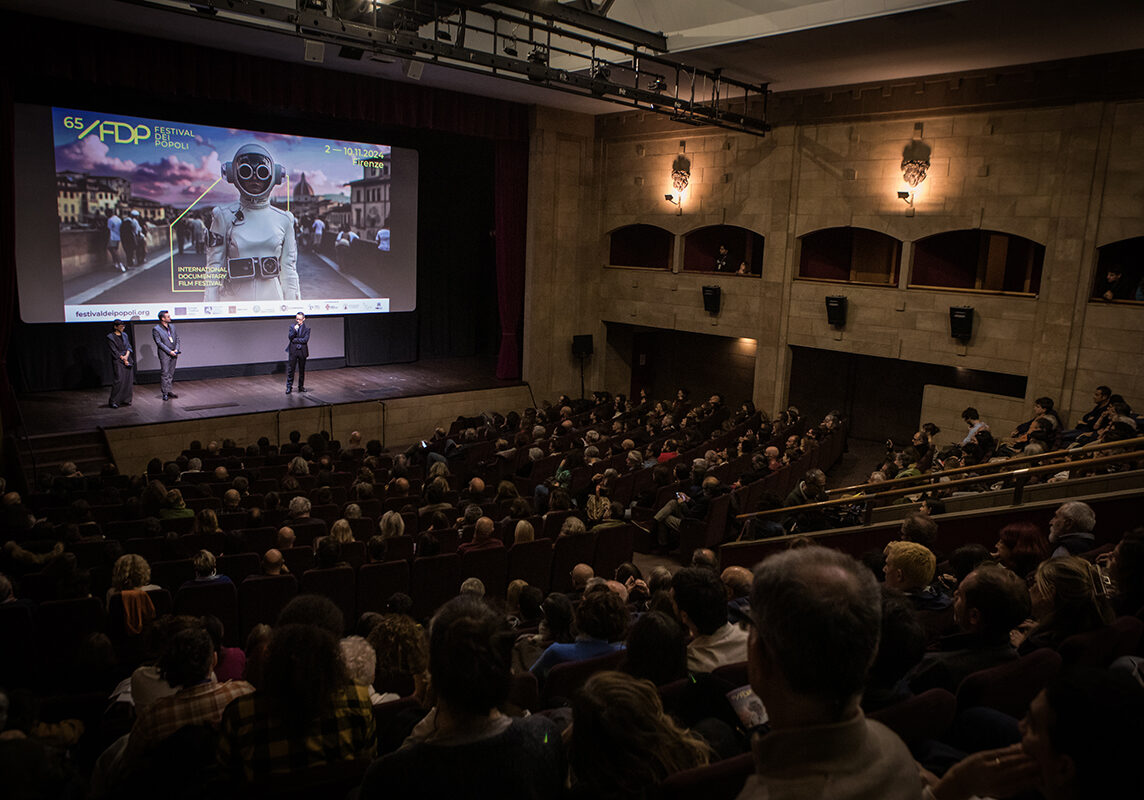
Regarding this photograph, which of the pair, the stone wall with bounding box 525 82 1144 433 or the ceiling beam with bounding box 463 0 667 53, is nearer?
the ceiling beam with bounding box 463 0 667 53

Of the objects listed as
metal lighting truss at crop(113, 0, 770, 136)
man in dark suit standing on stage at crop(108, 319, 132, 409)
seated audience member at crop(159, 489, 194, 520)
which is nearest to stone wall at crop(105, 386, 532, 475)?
man in dark suit standing on stage at crop(108, 319, 132, 409)

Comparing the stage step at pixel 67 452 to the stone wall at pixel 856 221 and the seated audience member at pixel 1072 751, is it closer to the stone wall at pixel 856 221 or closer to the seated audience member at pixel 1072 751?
the stone wall at pixel 856 221

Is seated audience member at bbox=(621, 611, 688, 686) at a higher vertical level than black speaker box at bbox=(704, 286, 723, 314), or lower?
lower

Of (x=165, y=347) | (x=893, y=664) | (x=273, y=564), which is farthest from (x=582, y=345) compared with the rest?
(x=893, y=664)

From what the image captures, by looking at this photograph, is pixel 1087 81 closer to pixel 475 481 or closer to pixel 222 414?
pixel 475 481

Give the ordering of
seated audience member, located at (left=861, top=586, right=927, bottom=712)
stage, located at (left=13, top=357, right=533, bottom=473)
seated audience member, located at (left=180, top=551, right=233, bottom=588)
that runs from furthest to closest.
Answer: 1. stage, located at (left=13, top=357, right=533, bottom=473)
2. seated audience member, located at (left=180, top=551, right=233, bottom=588)
3. seated audience member, located at (left=861, top=586, right=927, bottom=712)

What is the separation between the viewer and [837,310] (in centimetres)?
1300

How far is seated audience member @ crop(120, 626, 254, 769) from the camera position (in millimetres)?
2590

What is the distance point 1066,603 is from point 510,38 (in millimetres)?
8250

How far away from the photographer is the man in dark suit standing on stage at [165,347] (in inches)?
507

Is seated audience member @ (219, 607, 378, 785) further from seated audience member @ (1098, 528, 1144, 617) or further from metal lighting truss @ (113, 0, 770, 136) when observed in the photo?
metal lighting truss @ (113, 0, 770, 136)

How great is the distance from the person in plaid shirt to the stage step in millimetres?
10253

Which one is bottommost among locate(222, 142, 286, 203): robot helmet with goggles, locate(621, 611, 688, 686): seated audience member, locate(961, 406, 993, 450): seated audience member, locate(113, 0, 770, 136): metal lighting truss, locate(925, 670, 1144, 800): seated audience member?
locate(961, 406, 993, 450): seated audience member

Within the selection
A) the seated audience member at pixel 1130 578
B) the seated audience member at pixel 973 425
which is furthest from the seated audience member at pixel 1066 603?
the seated audience member at pixel 973 425
